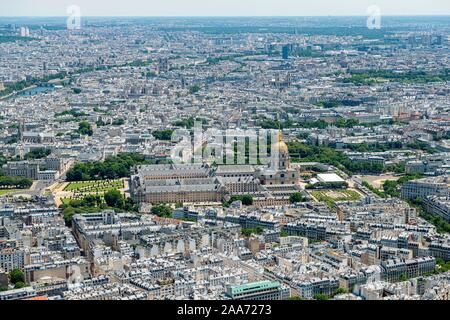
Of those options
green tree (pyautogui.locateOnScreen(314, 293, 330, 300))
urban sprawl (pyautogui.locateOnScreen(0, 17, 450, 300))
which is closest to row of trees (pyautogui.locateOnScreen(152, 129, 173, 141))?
urban sprawl (pyautogui.locateOnScreen(0, 17, 450, 300))

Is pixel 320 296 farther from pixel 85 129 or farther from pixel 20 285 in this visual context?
pixel 85 129

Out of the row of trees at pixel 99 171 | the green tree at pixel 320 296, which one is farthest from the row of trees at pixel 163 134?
the green tree at pixel 320 296

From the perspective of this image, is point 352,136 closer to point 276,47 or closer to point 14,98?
point 14,98

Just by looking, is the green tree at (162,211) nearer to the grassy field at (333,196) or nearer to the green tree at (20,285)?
the grassy field at (333,196)

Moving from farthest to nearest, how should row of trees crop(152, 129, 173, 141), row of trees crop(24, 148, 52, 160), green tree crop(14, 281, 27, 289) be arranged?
row of trees crop(152, 129, 173, 141) → row of trees crop(24, 148, 52, 160) → green tree crop(14, 281, 27, 289)

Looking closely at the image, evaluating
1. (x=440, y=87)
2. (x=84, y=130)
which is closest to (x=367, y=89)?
(x=440, y=87)

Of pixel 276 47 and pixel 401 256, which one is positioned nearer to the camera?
pixel 401 256

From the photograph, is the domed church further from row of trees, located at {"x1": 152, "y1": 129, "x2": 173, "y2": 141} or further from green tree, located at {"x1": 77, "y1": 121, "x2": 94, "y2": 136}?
green tree, located at {"x1": 77, "y1": 121, "x2": 94, "y2": 136}
